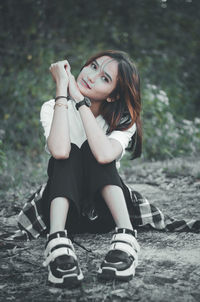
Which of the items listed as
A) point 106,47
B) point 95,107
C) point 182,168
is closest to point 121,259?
point 95,107

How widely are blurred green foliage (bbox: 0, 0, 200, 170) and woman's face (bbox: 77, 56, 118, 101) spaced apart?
7.49 ft

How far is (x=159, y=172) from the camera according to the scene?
3.90 metres

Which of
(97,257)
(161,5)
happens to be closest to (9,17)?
(161,5)

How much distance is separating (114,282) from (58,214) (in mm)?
403

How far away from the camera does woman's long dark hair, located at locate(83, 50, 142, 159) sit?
214 centimetres

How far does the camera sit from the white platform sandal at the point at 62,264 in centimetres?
154

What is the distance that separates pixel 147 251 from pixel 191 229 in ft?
1.31

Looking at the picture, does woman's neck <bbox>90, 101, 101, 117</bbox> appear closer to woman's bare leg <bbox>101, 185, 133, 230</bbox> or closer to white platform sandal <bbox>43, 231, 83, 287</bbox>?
woman's bare leg <bbox>101, 185, 133, 230</bbox>

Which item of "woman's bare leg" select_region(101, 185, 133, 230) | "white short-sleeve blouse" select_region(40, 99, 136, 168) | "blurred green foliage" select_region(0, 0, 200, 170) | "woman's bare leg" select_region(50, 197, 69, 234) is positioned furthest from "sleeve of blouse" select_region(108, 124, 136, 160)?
"blurred green foliage" select_region(0, 0, 200, 170)

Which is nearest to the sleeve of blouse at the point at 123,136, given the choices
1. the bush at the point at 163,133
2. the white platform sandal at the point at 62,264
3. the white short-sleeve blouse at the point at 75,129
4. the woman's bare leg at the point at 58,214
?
the white short-sleeve blouse at the point at 75,129

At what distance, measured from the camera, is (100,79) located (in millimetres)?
2131

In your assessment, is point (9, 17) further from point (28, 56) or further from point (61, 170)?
point (61, 170)

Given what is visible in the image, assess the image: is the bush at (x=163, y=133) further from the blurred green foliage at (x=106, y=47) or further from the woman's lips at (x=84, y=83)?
the woman's lips at (x=84, y=83)

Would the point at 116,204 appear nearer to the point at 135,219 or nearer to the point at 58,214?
the point at 58,214
